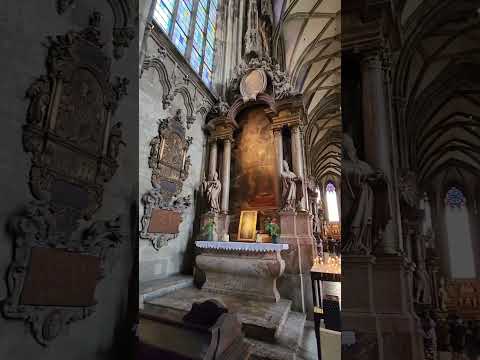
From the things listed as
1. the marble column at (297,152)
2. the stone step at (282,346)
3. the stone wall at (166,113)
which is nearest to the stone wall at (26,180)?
the stone wall at (166,113)

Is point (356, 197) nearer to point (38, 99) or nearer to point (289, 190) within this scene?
point (38, 99)

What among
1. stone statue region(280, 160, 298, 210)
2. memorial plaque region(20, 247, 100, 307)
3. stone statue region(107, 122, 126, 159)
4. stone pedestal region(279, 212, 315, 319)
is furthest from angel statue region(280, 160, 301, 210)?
memorial plaque region(20, 247, 100, 307)

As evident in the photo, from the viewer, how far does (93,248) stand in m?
1.22

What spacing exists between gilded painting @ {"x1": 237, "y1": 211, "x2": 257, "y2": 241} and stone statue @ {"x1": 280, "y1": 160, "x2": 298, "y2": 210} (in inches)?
18.3

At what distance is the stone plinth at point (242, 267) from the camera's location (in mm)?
1911

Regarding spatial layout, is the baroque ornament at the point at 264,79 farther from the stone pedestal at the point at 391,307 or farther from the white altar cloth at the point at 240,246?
the stone pedestal at the point at 391,307

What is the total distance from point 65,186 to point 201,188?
1.87 m

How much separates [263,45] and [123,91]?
18.8 ft

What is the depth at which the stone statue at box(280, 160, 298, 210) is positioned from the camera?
3.01m

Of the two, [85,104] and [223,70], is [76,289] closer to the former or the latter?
[85,104]

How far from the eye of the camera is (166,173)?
8.27 ft

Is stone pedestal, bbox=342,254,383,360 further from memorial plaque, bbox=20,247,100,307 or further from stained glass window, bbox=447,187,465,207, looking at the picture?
stained glass window, bbox=447,187,465,207

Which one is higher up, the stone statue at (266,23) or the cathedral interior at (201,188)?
the stone statue at (266,23)

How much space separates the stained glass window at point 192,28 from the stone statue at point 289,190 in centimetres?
208
